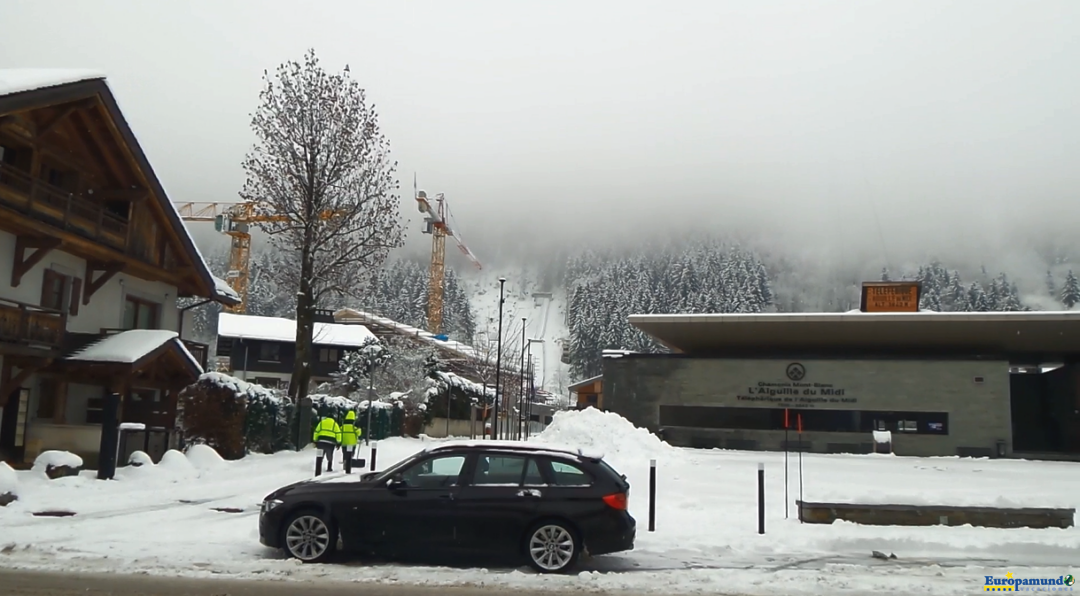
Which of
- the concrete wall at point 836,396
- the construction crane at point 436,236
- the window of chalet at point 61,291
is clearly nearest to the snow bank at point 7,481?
the window of chalet at point 61,291

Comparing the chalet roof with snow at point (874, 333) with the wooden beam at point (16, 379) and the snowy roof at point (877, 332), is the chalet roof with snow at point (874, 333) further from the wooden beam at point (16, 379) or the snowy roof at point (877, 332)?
the wooden beam at point (16, 379)

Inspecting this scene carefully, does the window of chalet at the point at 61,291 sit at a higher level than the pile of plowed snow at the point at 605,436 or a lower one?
higher

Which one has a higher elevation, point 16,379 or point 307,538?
point 16,379

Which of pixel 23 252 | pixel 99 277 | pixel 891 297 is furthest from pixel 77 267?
pixel 891 297

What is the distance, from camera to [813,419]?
1655 inches

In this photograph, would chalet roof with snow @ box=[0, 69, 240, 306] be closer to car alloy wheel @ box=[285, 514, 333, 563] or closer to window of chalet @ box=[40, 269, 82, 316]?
window of chalet @ box=[40, 269, 82, 316]

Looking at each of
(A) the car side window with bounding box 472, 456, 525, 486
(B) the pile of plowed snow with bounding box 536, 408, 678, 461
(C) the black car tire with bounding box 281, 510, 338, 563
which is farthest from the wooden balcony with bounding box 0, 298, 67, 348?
(A) the car side window with bounding box 472, 456, 525, 486

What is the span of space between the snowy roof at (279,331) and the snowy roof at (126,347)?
44.3 meters

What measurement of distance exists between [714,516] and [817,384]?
2883 centimetres

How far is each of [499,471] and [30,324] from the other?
14.7 meters

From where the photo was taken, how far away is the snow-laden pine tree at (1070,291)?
11775 cm

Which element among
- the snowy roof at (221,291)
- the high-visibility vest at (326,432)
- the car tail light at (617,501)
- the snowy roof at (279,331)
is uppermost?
the snowy roof at (279,331)

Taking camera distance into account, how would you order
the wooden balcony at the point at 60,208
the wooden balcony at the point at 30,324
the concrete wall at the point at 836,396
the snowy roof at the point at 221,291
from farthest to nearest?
the concrete wall at the point at 836,396 < the snowy roof at the point at 221,291 < the wooden balcony at the point at 60,208 < the wooden balcony at the point at 30,324

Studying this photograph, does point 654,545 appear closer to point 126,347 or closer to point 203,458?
point 203,458
